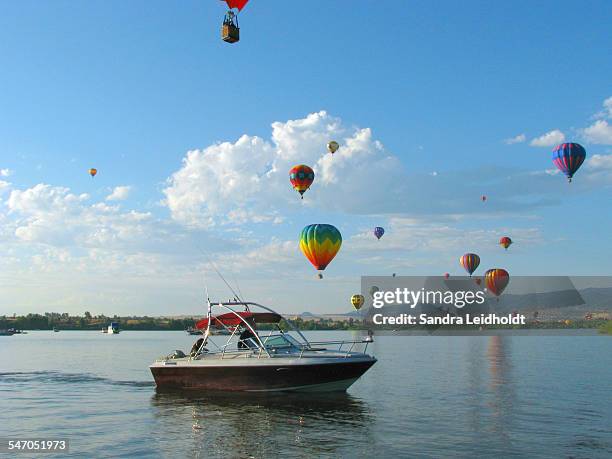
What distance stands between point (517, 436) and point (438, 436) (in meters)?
2.79

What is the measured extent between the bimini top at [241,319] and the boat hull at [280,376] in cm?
228

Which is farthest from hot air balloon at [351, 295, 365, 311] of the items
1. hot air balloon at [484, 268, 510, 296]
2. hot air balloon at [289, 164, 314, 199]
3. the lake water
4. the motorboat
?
the motorboat

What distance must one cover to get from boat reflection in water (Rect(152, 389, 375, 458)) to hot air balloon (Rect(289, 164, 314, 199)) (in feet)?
118

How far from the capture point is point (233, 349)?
3198cm

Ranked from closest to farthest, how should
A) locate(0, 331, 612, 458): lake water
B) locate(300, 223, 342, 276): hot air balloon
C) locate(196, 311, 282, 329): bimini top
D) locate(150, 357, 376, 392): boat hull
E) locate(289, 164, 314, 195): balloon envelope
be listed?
locate(0, 331, 612, 458): lake water, locate(150, 357, 376, 392): boat hull, locate(196, 311, 282, 329): bimini top, locate(300, 223, 342, 276): hot air balloon, locate(289, 164, 314, 195): balloon envelope

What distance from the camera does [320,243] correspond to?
6084cm

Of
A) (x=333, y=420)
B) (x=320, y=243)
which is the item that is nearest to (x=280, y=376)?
(x=333, y=420)

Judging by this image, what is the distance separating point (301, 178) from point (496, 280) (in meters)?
60.9

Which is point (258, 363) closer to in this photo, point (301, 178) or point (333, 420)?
point (333, 420)

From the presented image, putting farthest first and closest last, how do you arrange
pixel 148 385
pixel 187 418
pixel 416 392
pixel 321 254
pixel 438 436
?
pixel 321 254 → pixel 148 385 → pixel 416 392 → pixel 187 418 → pixel 438 436

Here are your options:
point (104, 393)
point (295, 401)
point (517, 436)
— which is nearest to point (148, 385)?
point (104, 393)

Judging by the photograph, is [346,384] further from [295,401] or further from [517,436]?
[517,436]

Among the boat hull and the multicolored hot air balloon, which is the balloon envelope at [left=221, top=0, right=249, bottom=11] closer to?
the boat hull

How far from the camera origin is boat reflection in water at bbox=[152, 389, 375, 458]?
21.1 m
